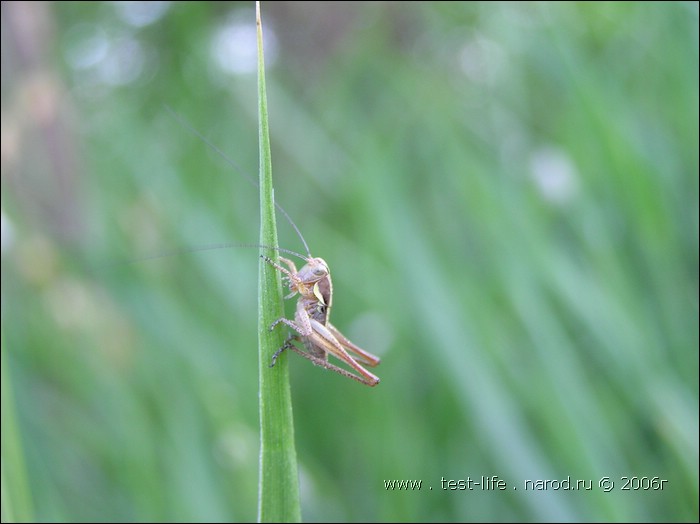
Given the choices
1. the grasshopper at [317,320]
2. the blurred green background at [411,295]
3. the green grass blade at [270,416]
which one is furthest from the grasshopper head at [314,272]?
the green grass blade at [270,416]

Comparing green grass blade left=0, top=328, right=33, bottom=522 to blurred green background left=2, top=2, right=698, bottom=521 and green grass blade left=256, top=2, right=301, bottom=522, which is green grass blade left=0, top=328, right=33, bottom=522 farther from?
green grass blade left=256, top=2, right=301, bottom=522

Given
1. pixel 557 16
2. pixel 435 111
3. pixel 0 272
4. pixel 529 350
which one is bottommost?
pixel 529 350

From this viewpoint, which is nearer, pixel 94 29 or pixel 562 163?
pixel 562 163

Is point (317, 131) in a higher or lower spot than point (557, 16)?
lower

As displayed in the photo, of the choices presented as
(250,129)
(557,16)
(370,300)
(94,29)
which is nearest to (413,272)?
(370,300)

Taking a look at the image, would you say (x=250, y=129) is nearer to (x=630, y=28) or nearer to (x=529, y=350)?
(x=630, y=28)

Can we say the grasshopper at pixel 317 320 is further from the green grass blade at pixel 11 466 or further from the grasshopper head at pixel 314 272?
the green grass blade at pixel 11 466

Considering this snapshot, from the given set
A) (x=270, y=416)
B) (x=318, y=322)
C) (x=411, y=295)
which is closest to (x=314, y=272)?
(x=318, y=322)
